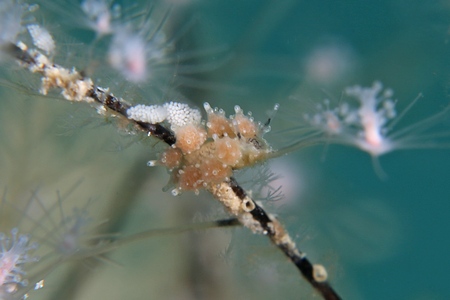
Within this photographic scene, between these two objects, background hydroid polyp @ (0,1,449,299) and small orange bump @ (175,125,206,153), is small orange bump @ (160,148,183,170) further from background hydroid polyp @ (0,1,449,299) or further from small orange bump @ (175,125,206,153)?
background hydroid polyp @ (0,1,449,299)

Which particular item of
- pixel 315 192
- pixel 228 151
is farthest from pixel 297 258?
pixel 315 192

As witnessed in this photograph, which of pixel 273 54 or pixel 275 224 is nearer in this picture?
pixel 275 224

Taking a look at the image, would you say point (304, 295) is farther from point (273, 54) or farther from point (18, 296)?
point (273, 54)

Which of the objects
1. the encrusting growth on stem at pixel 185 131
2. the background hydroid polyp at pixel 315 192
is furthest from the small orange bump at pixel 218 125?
the background hydroid polyp at pixel 315 192

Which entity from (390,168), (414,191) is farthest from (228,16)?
(414,191)

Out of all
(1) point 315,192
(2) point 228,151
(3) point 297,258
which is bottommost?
(3) point 297,258

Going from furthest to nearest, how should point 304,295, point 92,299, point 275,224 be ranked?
point 92,299 → point 304,295 → point 275,224

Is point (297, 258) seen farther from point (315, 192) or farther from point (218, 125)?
point (315, 192)

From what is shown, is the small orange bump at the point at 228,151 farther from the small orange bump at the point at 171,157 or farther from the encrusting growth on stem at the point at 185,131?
the small orange bump at the point at 171,157
